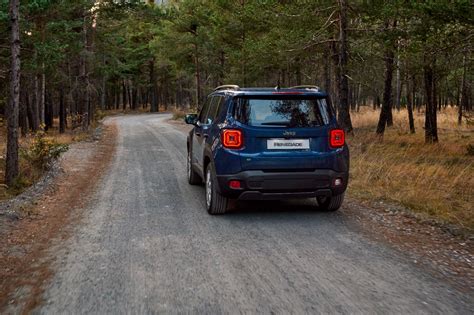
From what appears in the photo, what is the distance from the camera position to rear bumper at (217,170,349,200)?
254 inches

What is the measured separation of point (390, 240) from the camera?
5.84m

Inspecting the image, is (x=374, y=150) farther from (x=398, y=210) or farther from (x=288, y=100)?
(x=288, y=100)

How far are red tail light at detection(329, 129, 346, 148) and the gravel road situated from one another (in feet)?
3.76

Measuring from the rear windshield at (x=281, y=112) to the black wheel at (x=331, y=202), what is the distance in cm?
126

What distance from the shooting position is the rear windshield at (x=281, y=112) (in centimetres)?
661

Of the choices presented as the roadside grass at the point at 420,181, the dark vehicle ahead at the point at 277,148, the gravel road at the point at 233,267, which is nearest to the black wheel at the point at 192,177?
the gravel road at the point at 233,267

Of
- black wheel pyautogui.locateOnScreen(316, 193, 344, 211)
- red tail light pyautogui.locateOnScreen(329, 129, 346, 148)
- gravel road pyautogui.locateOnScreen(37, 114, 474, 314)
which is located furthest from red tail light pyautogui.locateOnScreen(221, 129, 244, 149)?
black wheel pyautogui.locateOnScreen(316, 193, 344, 211)

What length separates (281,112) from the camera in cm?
668

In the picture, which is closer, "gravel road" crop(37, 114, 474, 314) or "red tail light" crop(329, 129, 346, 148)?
"gravel road" crop(37, 114, 474, 314)

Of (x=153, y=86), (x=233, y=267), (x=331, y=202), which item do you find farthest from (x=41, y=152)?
(x=153, y=86)

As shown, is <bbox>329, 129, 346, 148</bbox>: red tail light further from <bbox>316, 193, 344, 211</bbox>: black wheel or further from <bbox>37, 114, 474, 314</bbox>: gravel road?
<bbox>37, 114, 474, 314</bbox>: gravel road

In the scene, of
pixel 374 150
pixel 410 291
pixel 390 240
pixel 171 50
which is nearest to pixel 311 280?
pixel 410 291

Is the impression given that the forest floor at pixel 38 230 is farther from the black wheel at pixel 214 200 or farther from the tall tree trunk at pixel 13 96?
the black wheel at pixel 214 200

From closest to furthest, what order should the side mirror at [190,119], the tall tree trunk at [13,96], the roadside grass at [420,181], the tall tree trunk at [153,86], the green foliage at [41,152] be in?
the roadside grass at [420,181]
the side mirror at [190,119]
the tall tree trunk at [13,96]
the green foliage at [41,152]
the tall tree trunk at [153,86]
